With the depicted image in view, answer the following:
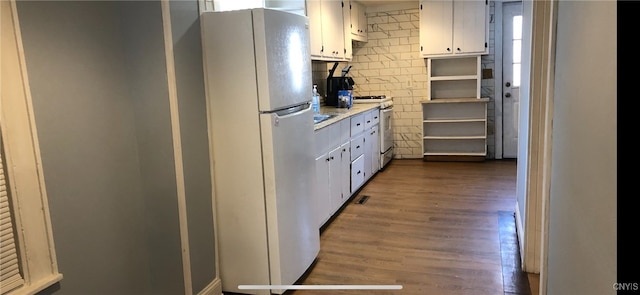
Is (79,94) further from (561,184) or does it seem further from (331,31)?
(331,31)

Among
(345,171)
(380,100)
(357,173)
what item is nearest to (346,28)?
(380,100)

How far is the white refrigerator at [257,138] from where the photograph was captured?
2.36 m

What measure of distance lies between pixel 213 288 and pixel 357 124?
2376 mm

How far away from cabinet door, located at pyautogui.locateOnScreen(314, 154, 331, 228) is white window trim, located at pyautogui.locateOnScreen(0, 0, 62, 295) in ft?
6.36

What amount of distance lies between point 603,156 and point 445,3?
4.91m

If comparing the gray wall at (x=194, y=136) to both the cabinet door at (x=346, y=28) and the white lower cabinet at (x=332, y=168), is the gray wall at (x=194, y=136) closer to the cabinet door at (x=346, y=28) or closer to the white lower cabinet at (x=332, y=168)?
the white lower cabinet at (x=332, y=168)

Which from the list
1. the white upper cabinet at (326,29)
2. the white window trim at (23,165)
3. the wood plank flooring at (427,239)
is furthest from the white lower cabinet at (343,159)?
the white window trim at (23,165)

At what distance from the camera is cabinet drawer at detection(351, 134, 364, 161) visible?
4.35 m

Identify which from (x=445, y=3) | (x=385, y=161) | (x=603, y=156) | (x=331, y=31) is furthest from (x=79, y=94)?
(x=445, y=3)

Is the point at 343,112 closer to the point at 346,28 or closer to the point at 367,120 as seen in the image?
the point at 367,120

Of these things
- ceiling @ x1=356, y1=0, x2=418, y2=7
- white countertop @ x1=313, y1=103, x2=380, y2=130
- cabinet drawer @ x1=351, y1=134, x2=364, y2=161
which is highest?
ceiling @ x1=356, y1=0, x2=418, y2=7

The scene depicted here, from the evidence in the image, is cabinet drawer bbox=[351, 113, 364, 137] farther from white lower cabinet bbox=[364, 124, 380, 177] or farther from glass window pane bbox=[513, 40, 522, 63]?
glass window pane bbox=[513, 40, 522, 63]

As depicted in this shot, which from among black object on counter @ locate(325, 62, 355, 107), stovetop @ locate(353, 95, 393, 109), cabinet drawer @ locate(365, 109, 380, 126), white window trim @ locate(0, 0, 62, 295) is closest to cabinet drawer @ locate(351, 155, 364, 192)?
cabinet drawer @ locate(365, 109, 380, 126)

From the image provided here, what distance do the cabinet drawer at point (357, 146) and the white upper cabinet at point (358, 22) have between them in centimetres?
144
